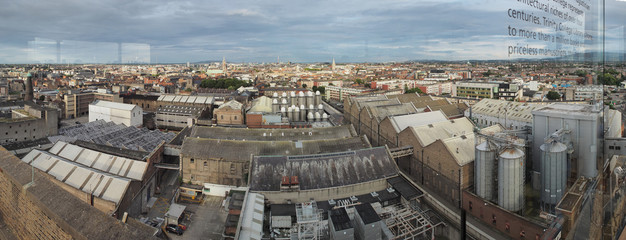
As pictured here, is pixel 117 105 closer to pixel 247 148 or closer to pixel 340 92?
pixel 247 148

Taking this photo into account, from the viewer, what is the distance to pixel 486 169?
805 cm

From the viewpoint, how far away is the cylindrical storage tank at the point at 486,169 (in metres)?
8.01

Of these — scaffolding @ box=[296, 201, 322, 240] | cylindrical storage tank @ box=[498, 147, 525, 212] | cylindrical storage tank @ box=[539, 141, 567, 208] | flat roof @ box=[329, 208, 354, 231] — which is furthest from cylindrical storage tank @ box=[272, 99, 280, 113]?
cylindrical storage tank @ box=[539, 141, 567, 208]

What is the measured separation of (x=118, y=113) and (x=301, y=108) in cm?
1057

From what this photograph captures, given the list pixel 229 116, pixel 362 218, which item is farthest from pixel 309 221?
pixel 229 116

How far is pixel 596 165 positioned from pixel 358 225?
3.96 m

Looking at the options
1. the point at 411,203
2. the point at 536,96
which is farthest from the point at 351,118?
the point at 536,96

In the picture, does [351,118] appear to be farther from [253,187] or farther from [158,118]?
[158,118]

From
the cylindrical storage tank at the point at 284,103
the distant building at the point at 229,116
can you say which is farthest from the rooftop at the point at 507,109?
the distant building at the point at 229,116

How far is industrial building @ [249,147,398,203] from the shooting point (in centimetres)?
909

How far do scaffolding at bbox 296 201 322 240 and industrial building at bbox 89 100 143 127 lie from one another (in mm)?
15235

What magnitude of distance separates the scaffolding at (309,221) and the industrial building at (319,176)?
0.74m

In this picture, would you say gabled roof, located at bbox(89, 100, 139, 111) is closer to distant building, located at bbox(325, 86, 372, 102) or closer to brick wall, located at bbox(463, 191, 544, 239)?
brick wall, located at bbox(463, 191, 544, 239)

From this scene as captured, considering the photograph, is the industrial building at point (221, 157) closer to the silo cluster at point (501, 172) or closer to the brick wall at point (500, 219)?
the brick wall at point (500, 219)
